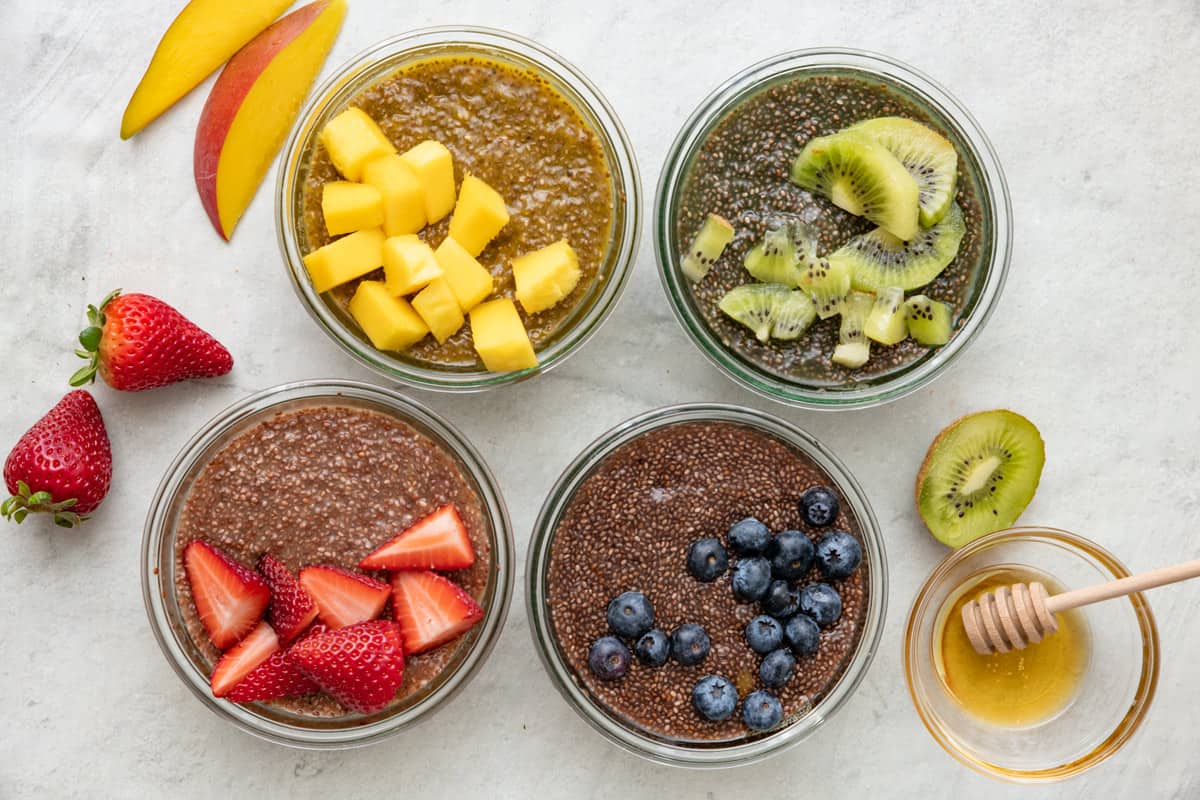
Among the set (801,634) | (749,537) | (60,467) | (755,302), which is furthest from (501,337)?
(60,467)

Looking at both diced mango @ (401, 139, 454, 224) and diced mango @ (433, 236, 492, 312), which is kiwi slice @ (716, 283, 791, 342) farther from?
diced mango @ (401, 139, 454, 224)

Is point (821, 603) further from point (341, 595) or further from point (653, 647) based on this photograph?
point (341, 595)

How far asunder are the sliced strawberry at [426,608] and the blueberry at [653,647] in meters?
0.33

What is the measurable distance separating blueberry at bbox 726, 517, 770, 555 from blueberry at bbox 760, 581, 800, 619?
0.27 feet

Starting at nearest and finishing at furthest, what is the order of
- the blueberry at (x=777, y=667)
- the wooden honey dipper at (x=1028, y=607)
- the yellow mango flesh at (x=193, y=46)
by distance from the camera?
the wooden honey dipper at (x=1028, y=607) → the blueberry at (x=777, y=667) → the yellow mango flesh at (x=193, y=46)

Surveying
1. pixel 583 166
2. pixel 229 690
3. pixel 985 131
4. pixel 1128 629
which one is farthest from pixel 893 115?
pixel 229 690

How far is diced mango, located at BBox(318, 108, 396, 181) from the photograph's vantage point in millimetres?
1879

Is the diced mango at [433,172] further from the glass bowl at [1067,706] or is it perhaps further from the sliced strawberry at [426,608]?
the glass bowl at [1067,706]

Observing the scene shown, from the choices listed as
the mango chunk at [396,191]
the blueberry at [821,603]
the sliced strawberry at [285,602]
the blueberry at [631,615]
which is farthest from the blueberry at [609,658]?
the mango chunk at [396,191]

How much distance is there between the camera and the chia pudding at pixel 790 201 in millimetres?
1949

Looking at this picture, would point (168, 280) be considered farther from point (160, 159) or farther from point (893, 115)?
point (893, 115)

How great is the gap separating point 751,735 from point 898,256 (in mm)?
1004

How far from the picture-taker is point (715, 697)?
189cm

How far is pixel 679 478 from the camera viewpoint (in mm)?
A: 1986
